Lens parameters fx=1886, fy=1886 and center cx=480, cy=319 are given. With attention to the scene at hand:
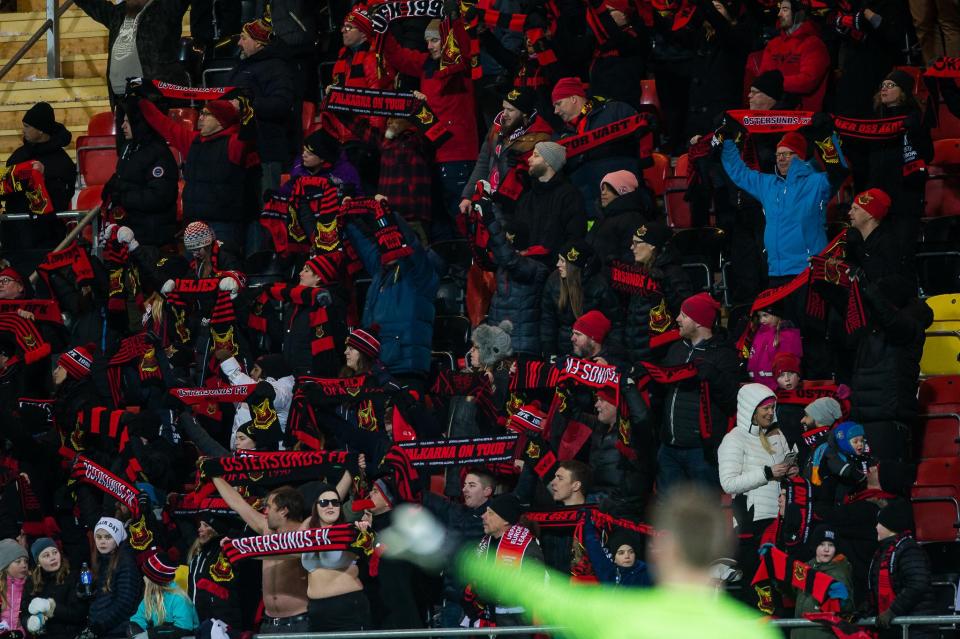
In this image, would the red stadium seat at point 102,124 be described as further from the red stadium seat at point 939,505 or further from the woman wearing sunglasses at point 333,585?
the red stadium seat at point 939,505

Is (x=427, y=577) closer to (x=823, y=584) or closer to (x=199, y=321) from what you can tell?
(x=823, y=584)

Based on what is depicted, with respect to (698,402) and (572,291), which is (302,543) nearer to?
(698,402)

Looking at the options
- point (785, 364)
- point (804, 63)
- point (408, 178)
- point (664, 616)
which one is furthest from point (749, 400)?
point (664, 616)

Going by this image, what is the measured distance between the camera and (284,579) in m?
10.8

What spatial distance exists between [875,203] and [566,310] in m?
2.15

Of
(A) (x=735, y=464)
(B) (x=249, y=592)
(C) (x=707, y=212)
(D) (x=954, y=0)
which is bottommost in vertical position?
(B) (x=249, y=592)

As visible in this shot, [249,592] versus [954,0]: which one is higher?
[954,0]

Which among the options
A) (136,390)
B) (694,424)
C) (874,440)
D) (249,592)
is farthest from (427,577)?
(136,390)

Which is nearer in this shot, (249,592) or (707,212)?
(249,592)

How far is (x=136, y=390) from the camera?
1380 cm

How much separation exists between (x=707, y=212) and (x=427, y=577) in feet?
12.7

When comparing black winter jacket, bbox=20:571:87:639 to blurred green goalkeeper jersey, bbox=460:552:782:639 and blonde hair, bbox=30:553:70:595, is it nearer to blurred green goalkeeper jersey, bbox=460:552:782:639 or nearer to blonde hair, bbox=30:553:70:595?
blonde hair, bbox=30:553:70:595

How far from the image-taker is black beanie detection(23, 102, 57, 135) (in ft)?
52.5

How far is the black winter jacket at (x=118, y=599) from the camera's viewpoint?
39.0 ft
